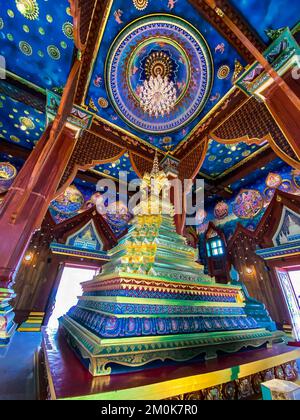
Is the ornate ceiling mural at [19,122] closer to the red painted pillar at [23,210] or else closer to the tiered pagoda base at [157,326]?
the red painted pillar at [23,210]

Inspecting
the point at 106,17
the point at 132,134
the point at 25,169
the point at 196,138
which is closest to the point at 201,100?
the point at 196,138

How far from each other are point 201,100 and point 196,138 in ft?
3.73

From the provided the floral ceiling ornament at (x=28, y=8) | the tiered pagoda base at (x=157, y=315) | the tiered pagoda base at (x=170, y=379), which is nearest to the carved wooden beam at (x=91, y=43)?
the floral ceiling ornament at (x=28, y=8)

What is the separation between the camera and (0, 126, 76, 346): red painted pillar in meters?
2.77

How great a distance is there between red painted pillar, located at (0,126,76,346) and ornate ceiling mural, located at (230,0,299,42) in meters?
4.68

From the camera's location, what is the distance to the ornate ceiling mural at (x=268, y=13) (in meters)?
2.89

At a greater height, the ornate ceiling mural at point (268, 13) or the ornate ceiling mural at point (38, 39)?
the ornate ceiling mural at point (38, 39)

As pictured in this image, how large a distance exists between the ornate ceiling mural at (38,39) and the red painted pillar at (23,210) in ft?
4.95

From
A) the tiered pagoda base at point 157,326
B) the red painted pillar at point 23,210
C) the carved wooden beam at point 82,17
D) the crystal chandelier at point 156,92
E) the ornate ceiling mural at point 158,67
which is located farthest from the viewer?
the crystal chandelier at point 156,92

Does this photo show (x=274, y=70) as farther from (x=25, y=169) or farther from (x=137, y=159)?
(x=25, y=169)

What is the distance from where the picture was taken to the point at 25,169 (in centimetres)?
392

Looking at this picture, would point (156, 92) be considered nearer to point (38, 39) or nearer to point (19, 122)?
point (38, 39)

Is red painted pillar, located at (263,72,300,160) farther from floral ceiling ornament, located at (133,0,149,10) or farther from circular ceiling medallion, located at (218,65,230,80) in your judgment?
floral ceiling ornament, located at (133,0,149,10)

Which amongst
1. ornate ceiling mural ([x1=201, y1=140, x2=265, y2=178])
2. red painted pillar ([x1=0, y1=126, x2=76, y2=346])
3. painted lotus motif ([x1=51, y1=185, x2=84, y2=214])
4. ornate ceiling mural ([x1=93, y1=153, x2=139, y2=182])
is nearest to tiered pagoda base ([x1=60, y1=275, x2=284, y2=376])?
red painted pillar ([x1=0, y1=126, x2=76, y2=346])
